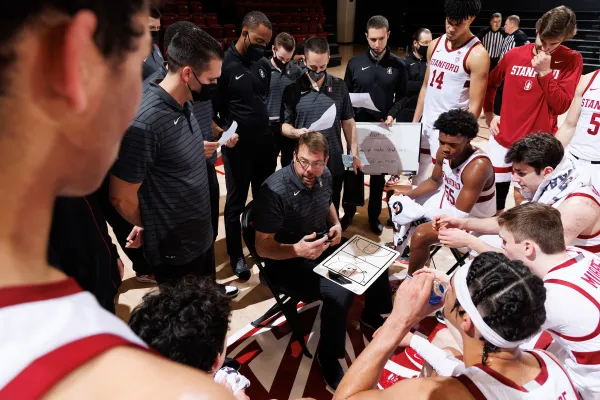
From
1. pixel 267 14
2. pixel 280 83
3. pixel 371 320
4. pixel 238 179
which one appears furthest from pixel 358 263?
pixel 267 14

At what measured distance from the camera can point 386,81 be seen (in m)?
4.15

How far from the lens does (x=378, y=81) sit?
414 cm

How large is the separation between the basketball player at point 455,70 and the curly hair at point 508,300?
7.71 feet

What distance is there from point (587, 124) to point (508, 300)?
2447 mm

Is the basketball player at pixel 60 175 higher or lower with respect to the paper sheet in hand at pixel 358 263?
higher

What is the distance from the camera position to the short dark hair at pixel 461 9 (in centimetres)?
344

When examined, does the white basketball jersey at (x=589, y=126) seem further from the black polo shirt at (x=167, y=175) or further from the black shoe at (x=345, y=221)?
→ the black polo shirt at (x=167, y=175)

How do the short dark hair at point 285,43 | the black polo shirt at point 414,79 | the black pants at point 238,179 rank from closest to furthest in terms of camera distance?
1. the black pants at point 238,179
2. the short dark hair at point 285,43
3. the black polo shirt at point 414,79

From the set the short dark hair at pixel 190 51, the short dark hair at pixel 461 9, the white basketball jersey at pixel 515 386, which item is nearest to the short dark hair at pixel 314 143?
the short dark hair at pixel 190 51

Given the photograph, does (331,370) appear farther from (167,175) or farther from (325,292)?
(167,175)

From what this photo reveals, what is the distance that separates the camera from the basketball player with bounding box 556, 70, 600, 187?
307 cm

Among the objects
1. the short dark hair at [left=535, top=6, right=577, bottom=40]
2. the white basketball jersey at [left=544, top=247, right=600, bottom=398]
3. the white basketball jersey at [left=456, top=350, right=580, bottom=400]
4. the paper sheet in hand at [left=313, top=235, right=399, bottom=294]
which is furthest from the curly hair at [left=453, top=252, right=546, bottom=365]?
the short dark hair at [left=535, top=6, right=577, bottom=40]

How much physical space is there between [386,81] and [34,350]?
4173 mm

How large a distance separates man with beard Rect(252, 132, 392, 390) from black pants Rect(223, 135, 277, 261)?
0.79 metres
